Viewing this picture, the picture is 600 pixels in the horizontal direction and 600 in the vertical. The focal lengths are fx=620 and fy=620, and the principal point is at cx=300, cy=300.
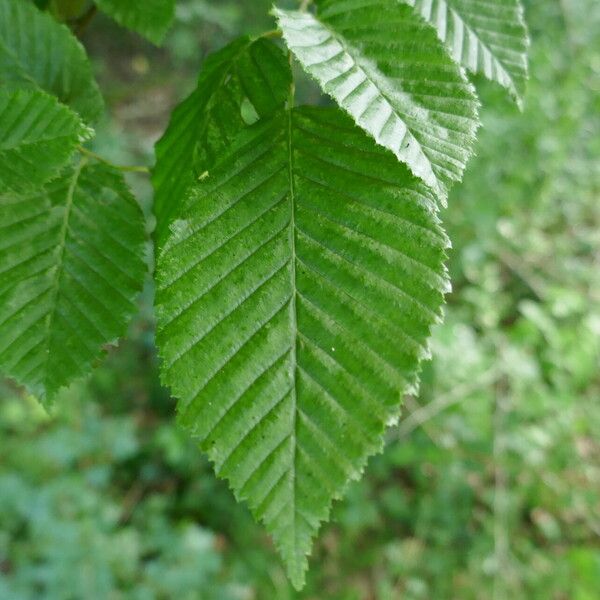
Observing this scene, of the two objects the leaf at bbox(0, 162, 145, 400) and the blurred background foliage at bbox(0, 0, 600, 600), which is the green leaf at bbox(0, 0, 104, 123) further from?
the blurred background foliage at bbox(0, 0, 600, 600)

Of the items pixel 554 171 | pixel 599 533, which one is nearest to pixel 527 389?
pixel 599 533

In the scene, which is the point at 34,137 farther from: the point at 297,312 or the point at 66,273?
the point at 297,312

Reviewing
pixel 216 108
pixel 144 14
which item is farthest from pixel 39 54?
pixel 216 108

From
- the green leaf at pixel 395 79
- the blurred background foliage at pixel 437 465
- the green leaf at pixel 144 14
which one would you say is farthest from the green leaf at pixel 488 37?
the blurred background foliage at pixel 437 465

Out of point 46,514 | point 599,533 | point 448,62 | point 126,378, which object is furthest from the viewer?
point 126,378

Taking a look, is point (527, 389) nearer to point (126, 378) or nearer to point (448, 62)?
point (126, 378)

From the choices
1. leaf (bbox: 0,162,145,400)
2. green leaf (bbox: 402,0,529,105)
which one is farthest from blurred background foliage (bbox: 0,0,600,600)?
green leaf (bbox: 402,0,529,105)
